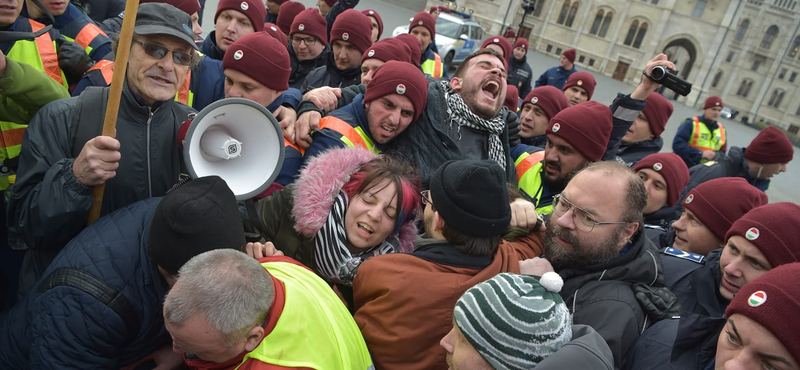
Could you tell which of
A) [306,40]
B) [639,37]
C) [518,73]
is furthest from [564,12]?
[306,40]

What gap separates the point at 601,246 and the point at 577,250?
12cm

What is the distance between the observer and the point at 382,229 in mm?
2225

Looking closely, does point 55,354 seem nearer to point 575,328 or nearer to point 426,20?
point 575,328

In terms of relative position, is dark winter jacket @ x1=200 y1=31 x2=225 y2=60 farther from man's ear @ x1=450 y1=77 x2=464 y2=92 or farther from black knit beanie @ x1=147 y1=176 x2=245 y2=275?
black knit beanie @ x1=147 y1=176 x2=245 y2=275

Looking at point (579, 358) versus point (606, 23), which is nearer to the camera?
point (579, 358)

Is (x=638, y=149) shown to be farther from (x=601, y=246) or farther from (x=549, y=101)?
(x=601, y=246)

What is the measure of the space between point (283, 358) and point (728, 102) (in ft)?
206

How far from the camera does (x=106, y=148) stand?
1.76 m

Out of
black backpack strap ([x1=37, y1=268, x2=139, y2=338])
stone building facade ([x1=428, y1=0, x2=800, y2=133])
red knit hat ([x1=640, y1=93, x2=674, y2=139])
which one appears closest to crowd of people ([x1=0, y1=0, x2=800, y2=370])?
black backpack strap ([x1=37, y1=268, x2=139, y2=338])

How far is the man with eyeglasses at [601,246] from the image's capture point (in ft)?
6.98

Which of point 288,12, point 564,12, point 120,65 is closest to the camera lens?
point 120,65

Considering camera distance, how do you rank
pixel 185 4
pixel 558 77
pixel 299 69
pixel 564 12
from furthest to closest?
1. pixel 564 12
2. pixel 558 77
3. pixel 299 69
4. pixel 185 4

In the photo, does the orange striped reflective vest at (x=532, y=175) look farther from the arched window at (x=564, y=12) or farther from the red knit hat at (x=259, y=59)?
the arched window at (x=564, y=12)

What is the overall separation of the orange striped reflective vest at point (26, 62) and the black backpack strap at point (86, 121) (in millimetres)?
624
